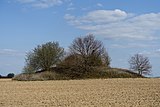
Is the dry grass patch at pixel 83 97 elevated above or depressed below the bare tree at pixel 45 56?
below

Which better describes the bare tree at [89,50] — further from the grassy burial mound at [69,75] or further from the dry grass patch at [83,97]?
the dry grass patch at [83,97]

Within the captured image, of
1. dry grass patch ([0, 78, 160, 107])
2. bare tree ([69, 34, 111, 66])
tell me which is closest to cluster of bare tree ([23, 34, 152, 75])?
bare tree ([69, 34, 111, 66])

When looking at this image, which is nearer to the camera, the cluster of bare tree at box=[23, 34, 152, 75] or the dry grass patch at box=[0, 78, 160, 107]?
the dry grass patch at box=[0, 78, 160, 107]

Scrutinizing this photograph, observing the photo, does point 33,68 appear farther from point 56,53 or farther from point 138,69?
point 138,69

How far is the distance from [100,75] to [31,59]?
16910mm

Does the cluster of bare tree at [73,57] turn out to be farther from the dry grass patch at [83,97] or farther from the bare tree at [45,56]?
the dry grass patch at [83,97]

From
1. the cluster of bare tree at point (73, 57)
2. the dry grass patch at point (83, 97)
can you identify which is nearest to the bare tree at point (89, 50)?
the cluster of bare tree at point (73, 57)

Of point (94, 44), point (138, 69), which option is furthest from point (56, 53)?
point (138, 69)

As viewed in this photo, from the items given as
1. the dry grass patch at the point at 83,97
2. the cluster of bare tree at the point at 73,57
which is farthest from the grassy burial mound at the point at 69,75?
the dry grass patch at the point at 83,97

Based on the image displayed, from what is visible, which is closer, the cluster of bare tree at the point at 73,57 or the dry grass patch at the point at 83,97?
the dry grass patch at the point at 83,97

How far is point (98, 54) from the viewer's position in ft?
267

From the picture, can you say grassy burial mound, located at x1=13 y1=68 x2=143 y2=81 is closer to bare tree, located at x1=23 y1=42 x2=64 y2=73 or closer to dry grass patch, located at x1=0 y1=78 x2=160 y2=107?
bare tree, located at x1=23 y1=42 x2=64 y2=73

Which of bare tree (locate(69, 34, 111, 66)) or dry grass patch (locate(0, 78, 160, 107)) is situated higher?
bare tree (locate(69, 34, 111, 66))

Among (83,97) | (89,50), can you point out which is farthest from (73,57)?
(83,97)
